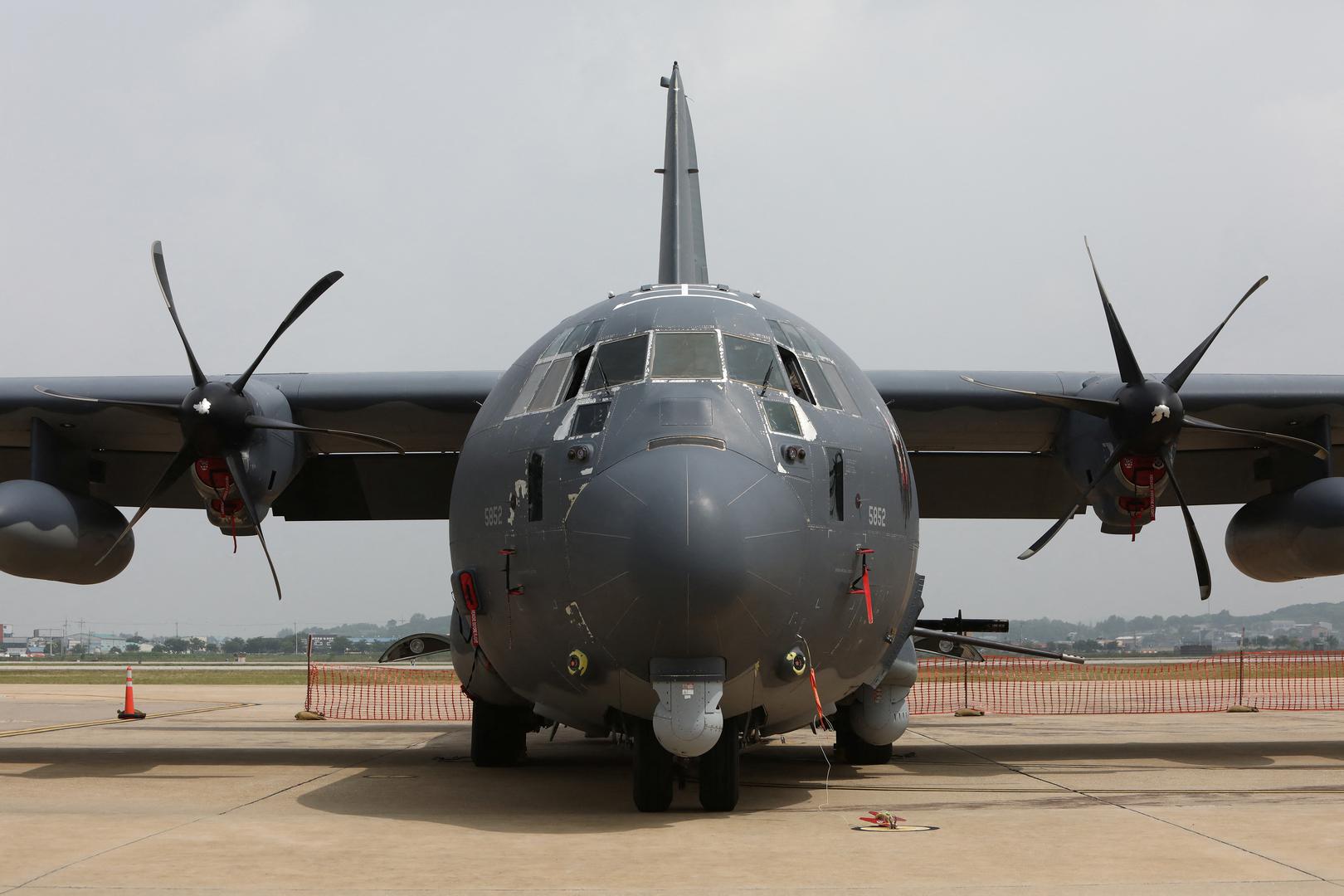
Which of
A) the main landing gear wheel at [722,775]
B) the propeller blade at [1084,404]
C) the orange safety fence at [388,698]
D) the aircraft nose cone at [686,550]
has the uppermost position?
the propeller blade at [1084,404]

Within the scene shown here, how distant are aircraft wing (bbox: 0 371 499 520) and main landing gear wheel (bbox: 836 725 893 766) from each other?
5.61 meters

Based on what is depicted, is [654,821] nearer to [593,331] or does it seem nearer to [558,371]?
[558,371]

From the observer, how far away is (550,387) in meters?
10.1

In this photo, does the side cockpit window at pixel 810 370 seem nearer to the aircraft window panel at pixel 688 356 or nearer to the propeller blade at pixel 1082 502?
the aircraft window panel at pixel 688 356

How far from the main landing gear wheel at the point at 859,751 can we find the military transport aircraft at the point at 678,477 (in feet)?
0.17

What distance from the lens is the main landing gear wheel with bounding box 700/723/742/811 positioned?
365 inches

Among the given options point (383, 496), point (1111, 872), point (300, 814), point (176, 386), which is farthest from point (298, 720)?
point (1111, 872)

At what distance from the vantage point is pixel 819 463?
9.22m

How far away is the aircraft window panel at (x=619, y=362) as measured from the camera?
31.4 ft

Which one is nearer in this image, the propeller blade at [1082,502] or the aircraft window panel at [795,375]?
the aircraft window panel at [795,375]

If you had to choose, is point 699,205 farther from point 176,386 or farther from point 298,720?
point 298,720

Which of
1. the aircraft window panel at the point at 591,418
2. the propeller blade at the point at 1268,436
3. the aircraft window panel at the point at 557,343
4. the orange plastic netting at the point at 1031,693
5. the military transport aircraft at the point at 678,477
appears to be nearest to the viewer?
the military transport aircraft at the point at 678,477

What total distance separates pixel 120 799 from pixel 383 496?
24.4 ft

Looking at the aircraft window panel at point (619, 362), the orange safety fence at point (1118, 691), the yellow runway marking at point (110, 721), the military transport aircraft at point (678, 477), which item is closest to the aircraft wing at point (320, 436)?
the military transport aircraft at point (678, 477)
